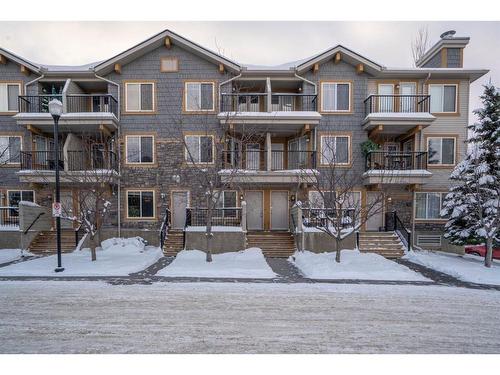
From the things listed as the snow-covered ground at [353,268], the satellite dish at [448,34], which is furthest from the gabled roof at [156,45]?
the satellite dish at [448,34]

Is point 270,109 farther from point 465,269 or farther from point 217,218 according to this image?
point 465,269

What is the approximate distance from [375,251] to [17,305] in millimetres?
13105

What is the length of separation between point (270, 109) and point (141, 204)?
9130mm

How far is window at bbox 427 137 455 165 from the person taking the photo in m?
15.5

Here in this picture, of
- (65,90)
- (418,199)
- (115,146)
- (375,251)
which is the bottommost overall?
(375,251)

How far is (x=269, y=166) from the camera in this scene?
1452 centimetres

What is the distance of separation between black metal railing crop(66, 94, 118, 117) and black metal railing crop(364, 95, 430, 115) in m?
14.6

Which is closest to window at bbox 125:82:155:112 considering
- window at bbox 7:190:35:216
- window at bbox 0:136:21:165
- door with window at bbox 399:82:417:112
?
window at bbox 0:136:21:165

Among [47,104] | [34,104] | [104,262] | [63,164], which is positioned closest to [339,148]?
[104,262]

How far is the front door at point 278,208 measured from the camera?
15.9 metres

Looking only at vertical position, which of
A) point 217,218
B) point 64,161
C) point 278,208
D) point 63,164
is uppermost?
point 64,161

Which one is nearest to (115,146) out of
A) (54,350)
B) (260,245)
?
(260,245)

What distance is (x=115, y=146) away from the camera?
50.4 feet

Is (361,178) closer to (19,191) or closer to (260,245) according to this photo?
(260,245)
